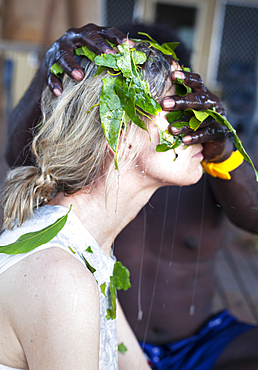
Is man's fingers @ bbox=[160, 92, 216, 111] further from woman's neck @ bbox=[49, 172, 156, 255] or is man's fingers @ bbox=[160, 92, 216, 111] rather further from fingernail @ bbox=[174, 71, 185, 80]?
woman's neck @ bbox=[49, 172, 156, 255]

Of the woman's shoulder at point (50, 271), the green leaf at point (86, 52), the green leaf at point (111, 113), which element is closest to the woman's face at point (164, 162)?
the green leaf at point (111, 113)

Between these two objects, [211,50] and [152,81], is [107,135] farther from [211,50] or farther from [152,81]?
[211,50]

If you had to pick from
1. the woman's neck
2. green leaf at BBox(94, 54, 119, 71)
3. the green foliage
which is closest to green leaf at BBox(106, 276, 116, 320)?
the green foliage

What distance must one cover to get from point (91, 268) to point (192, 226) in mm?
682

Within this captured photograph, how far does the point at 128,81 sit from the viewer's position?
2.93 feet

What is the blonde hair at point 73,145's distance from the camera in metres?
0.95

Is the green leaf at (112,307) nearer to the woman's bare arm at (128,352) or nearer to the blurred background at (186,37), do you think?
the woman's bare arm at (128,352)

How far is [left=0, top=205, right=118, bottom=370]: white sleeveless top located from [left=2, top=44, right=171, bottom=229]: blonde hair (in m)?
0.04

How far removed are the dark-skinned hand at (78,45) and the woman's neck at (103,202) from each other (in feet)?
1.05

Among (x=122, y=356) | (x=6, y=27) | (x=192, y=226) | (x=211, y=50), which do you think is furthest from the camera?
(x=211, y=50)

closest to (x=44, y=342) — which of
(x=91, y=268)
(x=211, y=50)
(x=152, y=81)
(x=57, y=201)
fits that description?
(x=91, y=268)

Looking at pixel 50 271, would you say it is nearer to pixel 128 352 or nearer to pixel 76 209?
pixel 76 209

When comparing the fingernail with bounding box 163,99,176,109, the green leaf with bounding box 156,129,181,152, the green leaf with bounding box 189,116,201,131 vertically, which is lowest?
the green leaf with bounding box 156,129,181,152

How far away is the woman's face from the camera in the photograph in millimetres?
975
